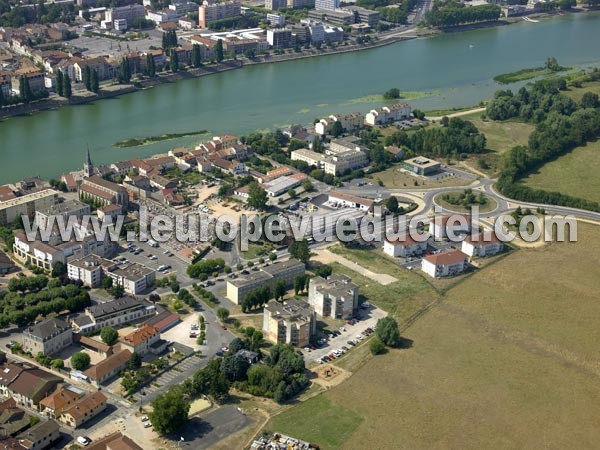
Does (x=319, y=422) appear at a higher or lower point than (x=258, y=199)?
lower

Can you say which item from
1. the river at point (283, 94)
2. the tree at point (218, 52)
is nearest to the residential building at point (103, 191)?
the river at point (283, 94)

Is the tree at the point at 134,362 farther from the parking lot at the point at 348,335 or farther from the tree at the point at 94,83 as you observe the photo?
the tree at the point at 94,83

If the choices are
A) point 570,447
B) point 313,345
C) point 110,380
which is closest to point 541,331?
point 570,447

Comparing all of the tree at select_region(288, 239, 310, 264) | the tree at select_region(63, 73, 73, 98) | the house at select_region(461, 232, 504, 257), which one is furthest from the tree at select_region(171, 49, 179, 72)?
the house at select_region(461, 232, 504, 257)

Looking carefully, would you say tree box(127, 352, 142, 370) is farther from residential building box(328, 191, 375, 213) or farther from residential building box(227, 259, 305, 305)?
residential building box(328, 191, 375, 213)

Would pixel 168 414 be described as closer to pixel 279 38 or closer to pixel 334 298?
pixel 334 298

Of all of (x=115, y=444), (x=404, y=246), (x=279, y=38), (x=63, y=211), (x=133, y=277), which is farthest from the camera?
(x=279, y=38)

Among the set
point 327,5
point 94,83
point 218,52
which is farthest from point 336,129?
point 327,5
